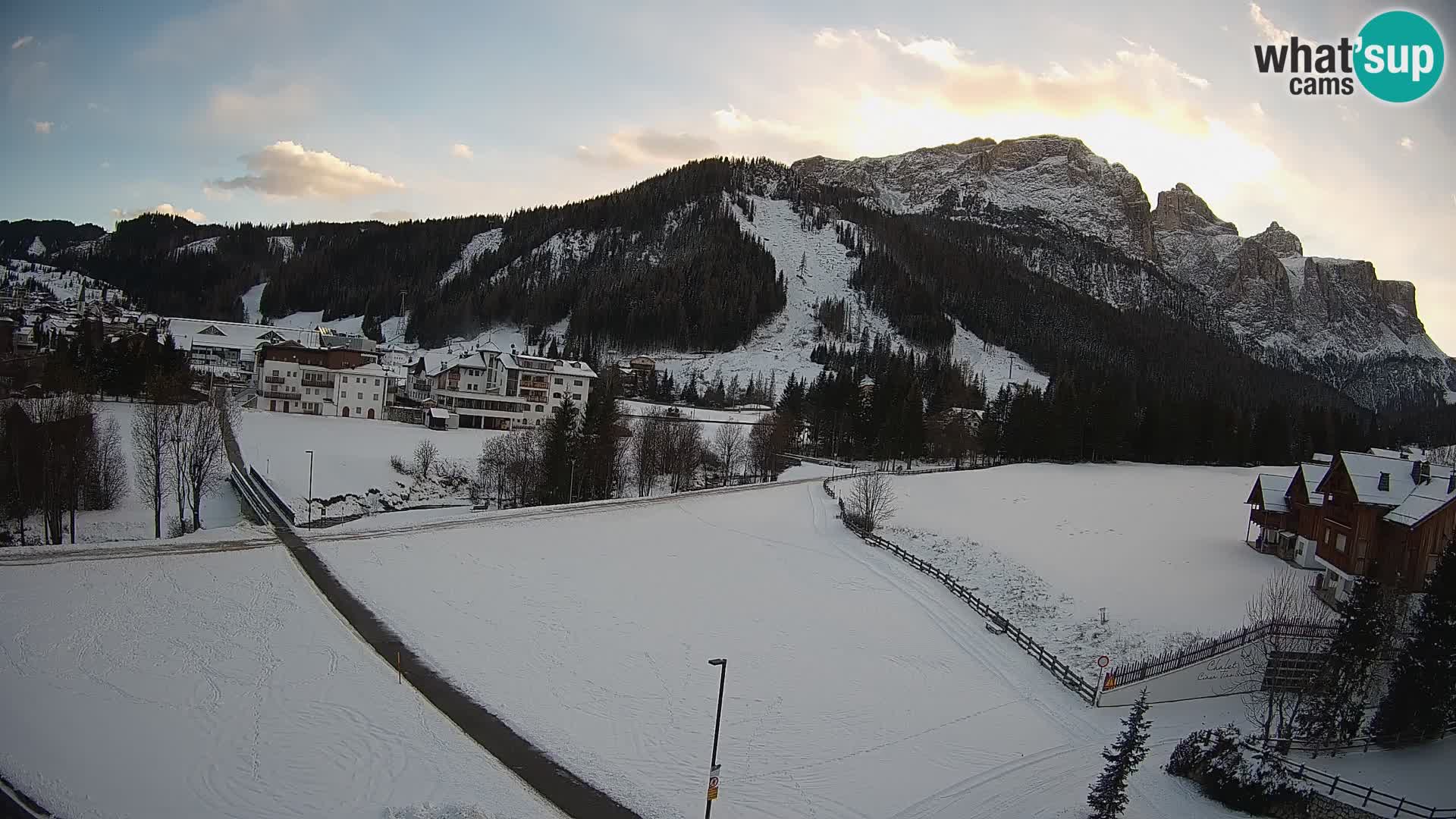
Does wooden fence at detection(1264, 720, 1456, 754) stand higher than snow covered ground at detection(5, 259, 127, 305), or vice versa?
snow covered ground at detection(5, 259, 127, 305)

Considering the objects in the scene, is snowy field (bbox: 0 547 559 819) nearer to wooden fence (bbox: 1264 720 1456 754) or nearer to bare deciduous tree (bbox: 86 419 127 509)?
bare deciduous tree (bbox: 86 419 127 509)

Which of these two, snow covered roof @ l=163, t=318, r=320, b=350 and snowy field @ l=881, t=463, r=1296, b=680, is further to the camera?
snow covered roof @ l=163, t=318, r=320, b=350

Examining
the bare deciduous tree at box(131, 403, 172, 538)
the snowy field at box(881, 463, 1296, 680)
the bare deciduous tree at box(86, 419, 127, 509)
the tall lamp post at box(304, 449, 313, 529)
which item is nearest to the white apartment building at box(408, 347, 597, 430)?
the tall lamp post at box(304, 449, 313, 529)

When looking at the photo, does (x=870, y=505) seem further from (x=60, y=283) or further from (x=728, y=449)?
(x=60, y=283)

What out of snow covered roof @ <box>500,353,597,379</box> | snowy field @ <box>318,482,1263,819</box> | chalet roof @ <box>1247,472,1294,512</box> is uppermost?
snow covered roof @ <box>500,353,597,379</box>

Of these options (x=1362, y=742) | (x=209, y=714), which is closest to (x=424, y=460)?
(x=209, y=714)

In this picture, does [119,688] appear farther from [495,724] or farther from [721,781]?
[721,781]

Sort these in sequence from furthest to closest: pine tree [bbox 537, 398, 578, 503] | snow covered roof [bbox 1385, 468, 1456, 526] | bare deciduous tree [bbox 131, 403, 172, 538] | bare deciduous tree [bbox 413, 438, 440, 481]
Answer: bare deciduous tree [bbox 413, 438, 440, 481] < pine tree [bbox 537, 398, 578, 503] < bare deciduous tree [bbox 131, 403, 172, 538] < snow covered roof [bbox 1385, 468, 1456, 526]
